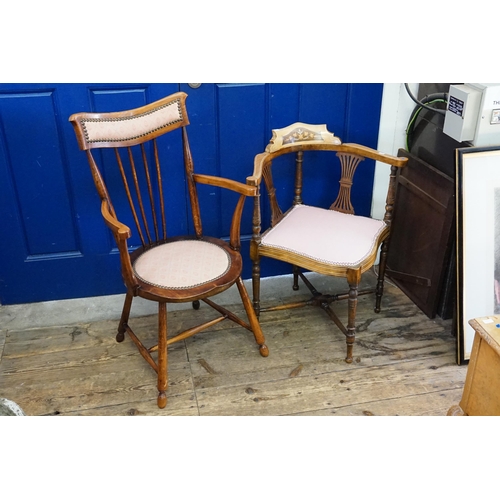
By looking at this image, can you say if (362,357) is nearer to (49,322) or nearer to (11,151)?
(49,322)

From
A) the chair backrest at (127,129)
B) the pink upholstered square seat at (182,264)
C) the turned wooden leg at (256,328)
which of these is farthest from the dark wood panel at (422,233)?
the chair backrest at (127,129)

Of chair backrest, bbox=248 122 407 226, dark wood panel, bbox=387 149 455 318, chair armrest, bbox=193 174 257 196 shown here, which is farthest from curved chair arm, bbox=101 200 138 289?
dark wood panel, bbox=387 149 455 318

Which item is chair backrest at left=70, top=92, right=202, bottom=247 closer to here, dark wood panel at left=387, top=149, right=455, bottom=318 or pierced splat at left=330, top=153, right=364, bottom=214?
pierced splat at left=330, top=153, right=364, bottom=214

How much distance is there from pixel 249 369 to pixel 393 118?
1.35 meters

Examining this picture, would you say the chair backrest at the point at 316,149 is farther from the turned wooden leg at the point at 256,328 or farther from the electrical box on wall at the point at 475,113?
the turned wooden leg at the point at 256,328

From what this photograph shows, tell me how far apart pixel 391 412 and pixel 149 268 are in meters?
1.04

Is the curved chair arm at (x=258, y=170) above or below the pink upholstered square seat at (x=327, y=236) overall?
above

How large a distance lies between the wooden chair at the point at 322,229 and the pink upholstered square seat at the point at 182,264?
21 centimetres

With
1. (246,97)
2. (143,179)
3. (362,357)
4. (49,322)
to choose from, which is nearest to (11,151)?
(143,179)

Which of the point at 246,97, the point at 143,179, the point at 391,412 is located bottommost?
the point at 391,412

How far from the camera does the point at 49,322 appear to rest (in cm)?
255

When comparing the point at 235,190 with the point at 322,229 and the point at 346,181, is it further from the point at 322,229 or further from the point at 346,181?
the point at 346,181

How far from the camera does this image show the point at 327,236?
225 centimetres

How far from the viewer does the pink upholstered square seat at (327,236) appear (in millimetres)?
2141
